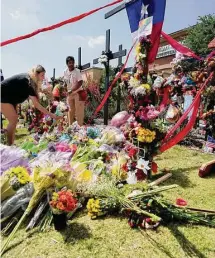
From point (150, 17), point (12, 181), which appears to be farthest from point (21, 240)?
point (150, 17)

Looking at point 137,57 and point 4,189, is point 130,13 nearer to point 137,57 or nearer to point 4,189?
point 137,57

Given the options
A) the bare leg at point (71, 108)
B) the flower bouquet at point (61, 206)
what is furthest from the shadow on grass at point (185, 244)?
the bare leg at point (71, 108)

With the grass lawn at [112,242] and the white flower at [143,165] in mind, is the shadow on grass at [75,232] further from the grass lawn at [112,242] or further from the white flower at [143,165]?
the white flower at [143,165]

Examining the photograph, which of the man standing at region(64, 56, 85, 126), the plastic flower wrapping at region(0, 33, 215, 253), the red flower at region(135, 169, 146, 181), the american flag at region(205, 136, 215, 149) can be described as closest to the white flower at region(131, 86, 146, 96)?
the plastic flower wrapping at region(0, 33, 215, 253)

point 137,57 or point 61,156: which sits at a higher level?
point 137,57

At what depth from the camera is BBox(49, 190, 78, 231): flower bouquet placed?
2.29 meters

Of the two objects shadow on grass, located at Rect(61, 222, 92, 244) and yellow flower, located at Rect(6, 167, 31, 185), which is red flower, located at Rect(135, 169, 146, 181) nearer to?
shadow on grass, located at Rect(61, 222, 92, 244)

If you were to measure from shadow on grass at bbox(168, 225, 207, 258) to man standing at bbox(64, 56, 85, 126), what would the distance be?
420cm

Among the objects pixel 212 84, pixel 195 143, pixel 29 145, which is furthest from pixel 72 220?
pixel 195 143

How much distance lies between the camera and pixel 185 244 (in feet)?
7.27

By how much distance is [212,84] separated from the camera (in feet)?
14.9

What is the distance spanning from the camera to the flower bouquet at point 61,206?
2.29 meters

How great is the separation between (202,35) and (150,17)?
44.8 ft

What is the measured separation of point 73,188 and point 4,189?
0.61 metres
